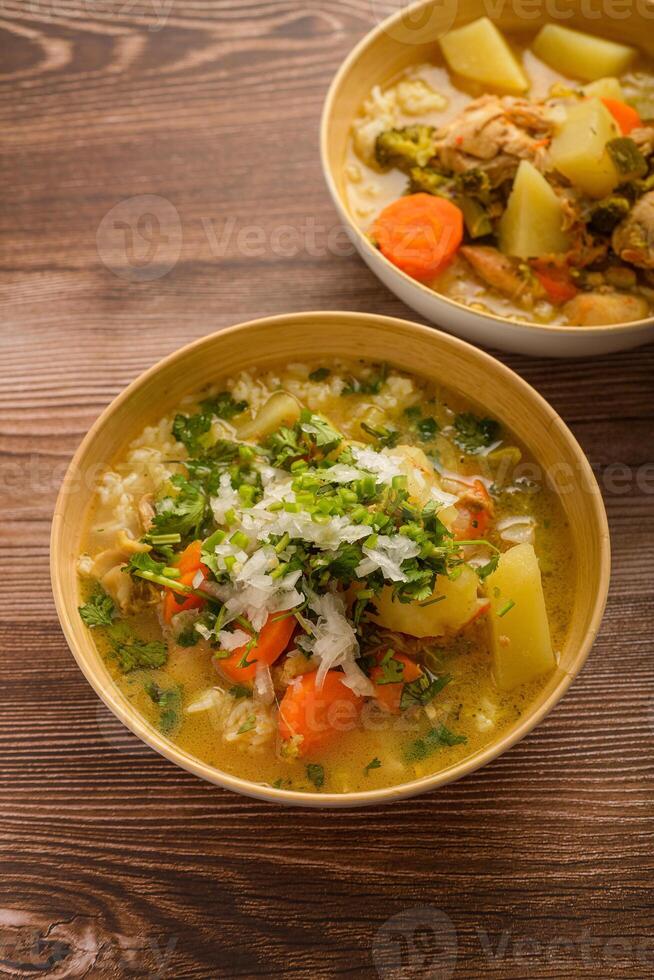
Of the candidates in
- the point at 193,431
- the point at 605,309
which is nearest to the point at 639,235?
the point at 605,309

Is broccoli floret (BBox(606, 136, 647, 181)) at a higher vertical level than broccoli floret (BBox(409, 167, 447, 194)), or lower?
Result: higher

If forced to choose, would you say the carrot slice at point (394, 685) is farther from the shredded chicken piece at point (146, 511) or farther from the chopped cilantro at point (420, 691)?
the shredded chicken piece at point (146, 511)

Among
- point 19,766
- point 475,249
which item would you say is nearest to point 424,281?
point 475,249

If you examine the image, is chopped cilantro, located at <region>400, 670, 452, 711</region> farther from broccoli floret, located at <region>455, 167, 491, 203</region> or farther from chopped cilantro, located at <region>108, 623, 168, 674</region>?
broccoli floret, located at <region>455, 167, 491, 203</region>

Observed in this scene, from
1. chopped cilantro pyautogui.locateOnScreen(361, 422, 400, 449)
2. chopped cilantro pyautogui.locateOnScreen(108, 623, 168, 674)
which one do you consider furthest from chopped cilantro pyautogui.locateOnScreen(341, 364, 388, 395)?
chopped cilantro pyautogui.locateOnScreen(108, 623, 168, 674)

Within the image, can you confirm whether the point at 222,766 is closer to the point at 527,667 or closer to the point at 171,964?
the point at 171,964

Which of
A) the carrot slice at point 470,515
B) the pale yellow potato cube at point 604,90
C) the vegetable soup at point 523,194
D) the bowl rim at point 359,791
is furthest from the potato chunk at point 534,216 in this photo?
the carrot slice at point 470,515
